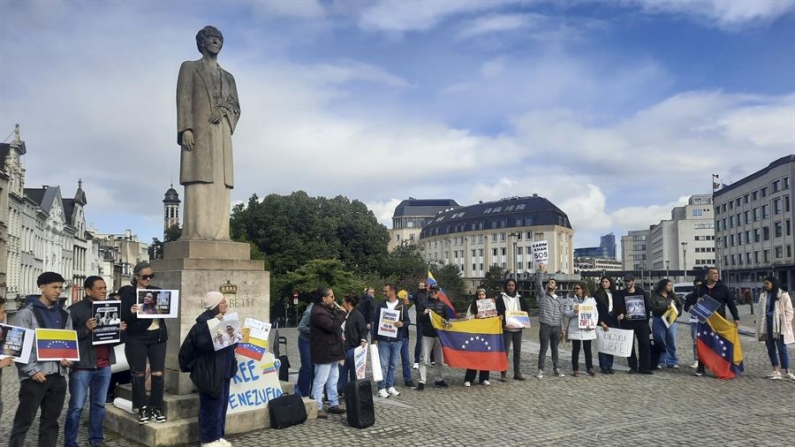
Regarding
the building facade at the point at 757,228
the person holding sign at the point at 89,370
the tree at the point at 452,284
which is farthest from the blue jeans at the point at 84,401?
the building facade at the point at 757,228

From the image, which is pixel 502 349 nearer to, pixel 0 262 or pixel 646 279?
pixel 0 262

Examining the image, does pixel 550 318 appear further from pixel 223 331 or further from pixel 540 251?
pixel 223 331

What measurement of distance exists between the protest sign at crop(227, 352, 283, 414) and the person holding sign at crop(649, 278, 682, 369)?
9140mm

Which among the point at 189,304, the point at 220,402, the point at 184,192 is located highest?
the point at 184,192

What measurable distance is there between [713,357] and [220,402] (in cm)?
1047

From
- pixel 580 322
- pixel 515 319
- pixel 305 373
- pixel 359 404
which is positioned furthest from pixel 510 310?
pixel 359 404

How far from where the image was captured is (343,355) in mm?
9945

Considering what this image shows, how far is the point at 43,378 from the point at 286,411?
3234 mm

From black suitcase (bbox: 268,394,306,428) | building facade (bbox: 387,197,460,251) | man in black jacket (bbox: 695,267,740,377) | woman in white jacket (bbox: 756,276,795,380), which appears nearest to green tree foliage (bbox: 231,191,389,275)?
man in black jacket (bbox: 695,267,740,377)

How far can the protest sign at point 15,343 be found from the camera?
669cm

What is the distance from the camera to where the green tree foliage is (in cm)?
5284

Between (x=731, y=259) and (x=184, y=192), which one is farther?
(x=731, y=259)

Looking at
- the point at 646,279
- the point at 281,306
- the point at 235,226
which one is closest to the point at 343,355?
the point at 281,306

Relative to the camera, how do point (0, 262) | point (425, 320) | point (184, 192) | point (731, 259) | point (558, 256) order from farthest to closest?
1. point (558, 256)
2. point (731, 259)
3. point (0, 262)
4. point (425, 320)
5. point (184, 192)
